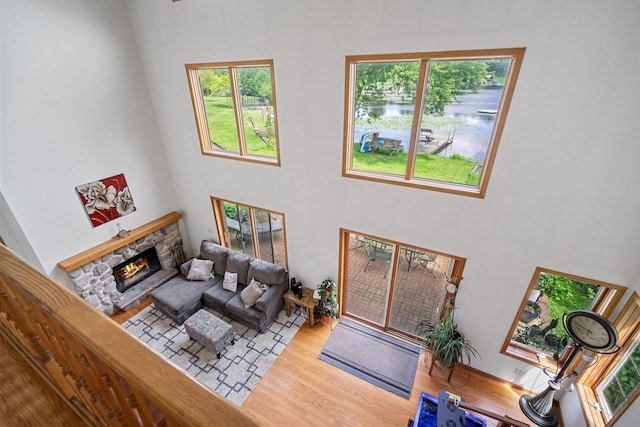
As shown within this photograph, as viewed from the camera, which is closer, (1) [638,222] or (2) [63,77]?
(1) [638,222]

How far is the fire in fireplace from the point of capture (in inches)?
218

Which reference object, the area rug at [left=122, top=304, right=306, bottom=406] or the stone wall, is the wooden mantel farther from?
the area rug at [left=122, top=304, right=306, bottom=406]

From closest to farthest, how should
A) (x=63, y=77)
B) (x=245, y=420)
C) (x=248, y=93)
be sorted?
(x=245, y=420) < (x=63, y=77) < (x=248, y=93)

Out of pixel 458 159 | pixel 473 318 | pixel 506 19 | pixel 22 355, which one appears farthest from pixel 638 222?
pixel 22 355

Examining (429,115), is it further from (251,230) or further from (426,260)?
(251,230)

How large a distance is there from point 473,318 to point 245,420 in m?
4.25

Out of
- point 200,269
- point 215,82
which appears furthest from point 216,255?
point 215,82

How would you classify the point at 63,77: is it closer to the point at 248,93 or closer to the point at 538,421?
the point at 248,93

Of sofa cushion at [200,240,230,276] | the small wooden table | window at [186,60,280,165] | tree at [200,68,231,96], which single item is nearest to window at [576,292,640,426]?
the small wooden table

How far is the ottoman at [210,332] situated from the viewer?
4414mm

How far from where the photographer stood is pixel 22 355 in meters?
1.45

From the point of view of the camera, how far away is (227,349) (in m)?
4.65

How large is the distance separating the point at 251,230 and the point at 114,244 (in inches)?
93.1

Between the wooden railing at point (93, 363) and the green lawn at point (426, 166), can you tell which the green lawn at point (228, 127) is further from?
the wooden railing at point (93, 363)
